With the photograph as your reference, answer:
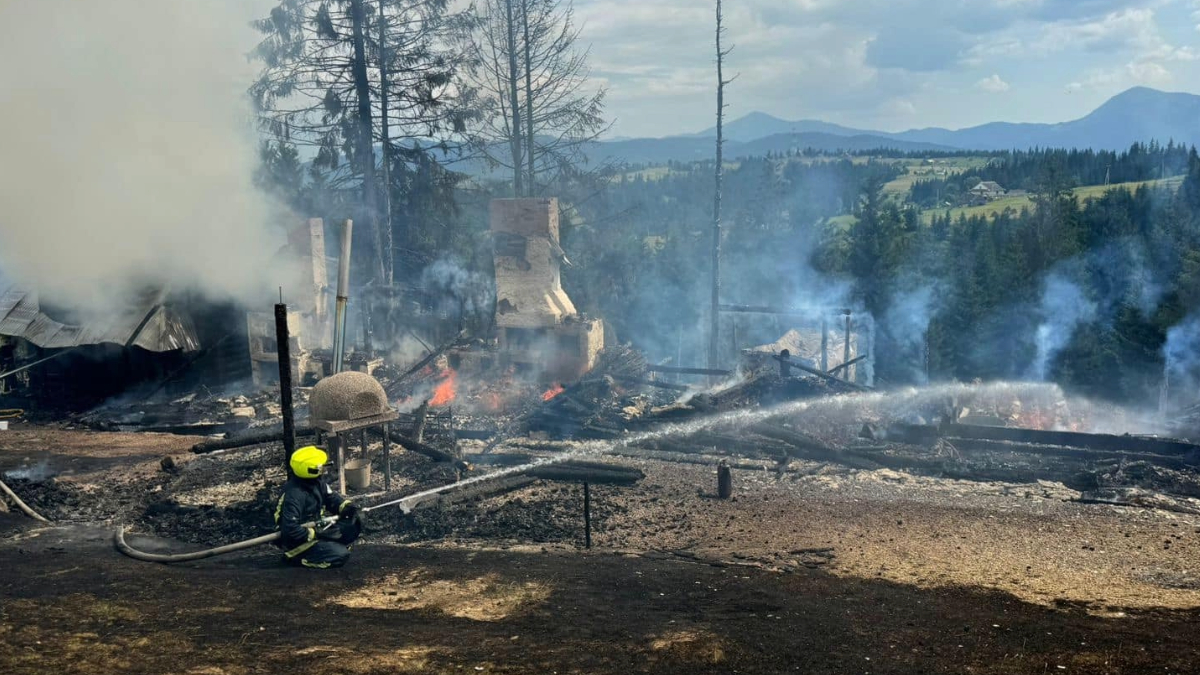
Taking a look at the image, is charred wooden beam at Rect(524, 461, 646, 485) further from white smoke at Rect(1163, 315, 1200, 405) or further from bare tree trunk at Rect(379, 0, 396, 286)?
white smoke at Rect(1163, 315, 1200, 405)

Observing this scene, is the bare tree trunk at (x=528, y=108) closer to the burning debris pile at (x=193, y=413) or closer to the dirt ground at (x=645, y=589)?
the burning debris pile at (x=193, y=413)

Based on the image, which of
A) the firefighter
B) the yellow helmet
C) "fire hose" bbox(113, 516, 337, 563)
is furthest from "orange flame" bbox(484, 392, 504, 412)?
the yellow helmet

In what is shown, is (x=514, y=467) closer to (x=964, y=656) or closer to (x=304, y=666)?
(x=304, y=666)

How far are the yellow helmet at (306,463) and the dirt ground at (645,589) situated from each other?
4.01ft

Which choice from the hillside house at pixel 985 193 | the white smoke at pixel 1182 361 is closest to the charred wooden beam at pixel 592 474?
the white smoke at pixel 1182 361

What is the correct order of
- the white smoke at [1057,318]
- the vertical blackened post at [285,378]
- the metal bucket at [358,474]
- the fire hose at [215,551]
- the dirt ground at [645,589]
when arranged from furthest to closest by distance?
the white smoke at [1057,318]
the metal bucket at [358,474]
the vertical blackened post at [285,378]
the fire hose at [215,551]
the dirt ground at [645,589]

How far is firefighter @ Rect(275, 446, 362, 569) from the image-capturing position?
9.99m

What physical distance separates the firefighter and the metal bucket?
365 cm

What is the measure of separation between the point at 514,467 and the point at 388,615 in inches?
291

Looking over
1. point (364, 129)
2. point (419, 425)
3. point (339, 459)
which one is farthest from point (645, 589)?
point (364, 129)

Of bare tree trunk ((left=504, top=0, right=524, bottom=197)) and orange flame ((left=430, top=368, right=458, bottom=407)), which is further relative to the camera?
bare tree trunk ((left=504, top=0, right=524, bottom=197))

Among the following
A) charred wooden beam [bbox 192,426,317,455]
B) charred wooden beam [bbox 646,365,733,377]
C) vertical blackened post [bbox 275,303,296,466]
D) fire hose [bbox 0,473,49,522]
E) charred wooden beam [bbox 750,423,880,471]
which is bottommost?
charred wooden beam [bbox 750,423,880,471]

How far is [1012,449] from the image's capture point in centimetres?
1809

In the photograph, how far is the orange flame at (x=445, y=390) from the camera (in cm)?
2370
